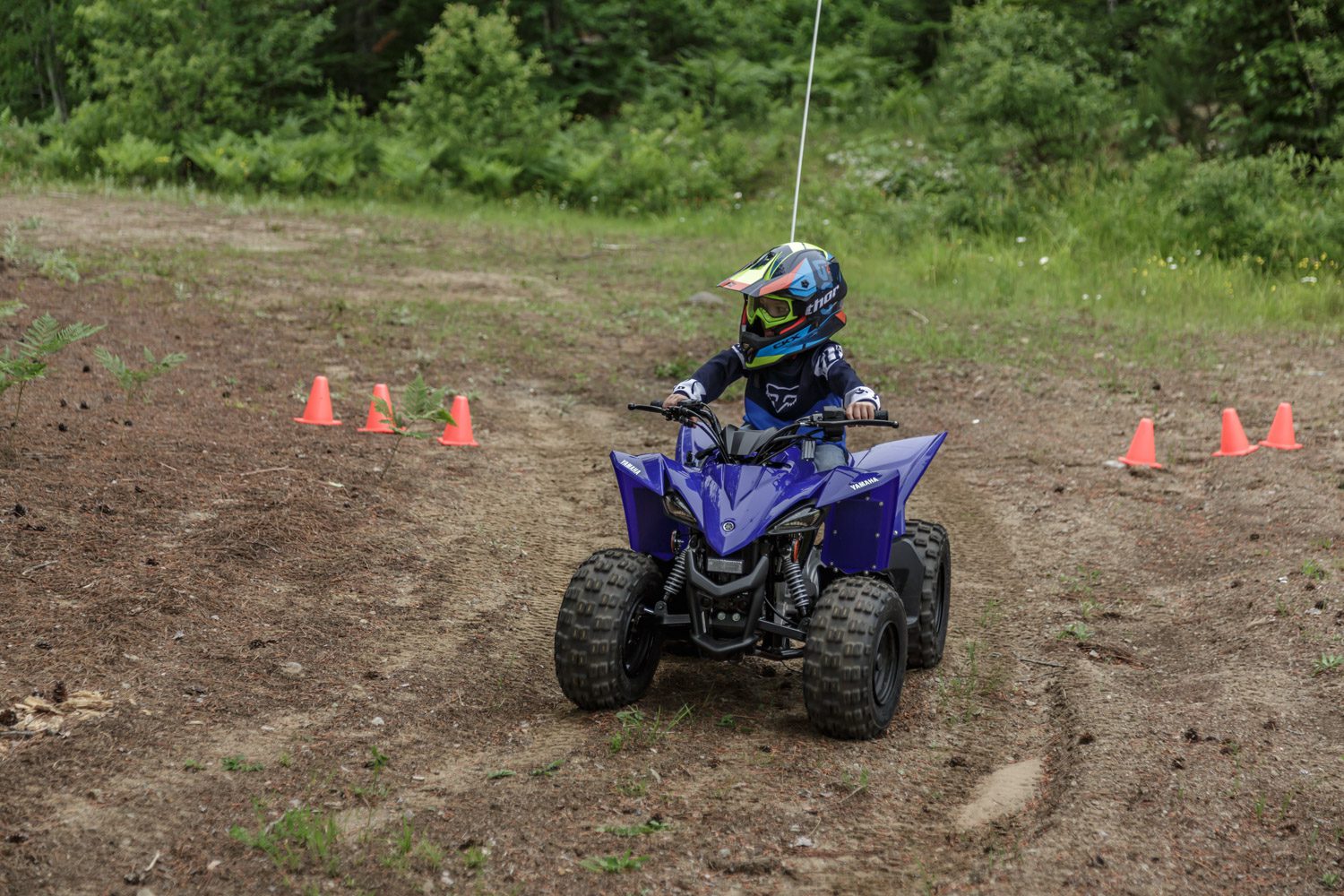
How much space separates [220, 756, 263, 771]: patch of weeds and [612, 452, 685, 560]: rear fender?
1738 millimetres

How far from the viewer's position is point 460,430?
30.2ft

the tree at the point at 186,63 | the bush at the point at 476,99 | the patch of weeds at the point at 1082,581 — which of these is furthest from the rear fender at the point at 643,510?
the tree at the point at 186,63

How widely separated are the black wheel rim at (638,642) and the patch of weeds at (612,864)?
1289 millimetres

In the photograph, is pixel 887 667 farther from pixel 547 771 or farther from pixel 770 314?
pixel 770 314

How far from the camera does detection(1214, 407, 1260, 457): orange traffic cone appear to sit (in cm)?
970

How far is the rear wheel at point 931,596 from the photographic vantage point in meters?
6.12

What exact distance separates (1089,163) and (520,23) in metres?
13.0

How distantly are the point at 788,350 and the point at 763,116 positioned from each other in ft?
66.4

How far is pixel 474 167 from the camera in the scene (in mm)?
20859

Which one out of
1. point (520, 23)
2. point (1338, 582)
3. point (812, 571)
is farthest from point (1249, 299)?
point (520, 23)

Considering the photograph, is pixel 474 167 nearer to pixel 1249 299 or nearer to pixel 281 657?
pixel 1249 299

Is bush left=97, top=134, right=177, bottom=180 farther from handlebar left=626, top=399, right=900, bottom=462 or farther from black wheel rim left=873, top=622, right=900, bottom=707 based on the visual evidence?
black wheel rim left=873, top=622, right=900, bottom=707

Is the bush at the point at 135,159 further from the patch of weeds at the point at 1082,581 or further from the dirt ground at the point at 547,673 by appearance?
the patch of weeds at the point at 1082,581

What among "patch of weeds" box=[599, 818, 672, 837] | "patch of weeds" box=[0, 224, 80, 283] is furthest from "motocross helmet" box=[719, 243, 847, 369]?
"patch of weeds" box=[0, 224, 80, 283]
